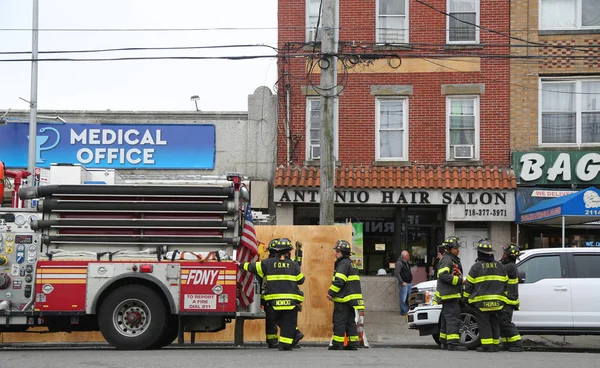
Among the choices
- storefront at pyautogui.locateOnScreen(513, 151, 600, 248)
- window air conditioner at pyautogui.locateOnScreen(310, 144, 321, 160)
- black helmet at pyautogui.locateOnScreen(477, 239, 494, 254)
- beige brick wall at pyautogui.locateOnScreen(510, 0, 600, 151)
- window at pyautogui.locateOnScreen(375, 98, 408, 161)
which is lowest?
black helmet at pyautogui.locateOnScreen(477, 239, 494, 254)

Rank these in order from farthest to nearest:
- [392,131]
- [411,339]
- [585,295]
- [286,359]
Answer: [392,131], [411,339], [585,295], [286,359]

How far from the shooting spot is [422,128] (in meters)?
19.8

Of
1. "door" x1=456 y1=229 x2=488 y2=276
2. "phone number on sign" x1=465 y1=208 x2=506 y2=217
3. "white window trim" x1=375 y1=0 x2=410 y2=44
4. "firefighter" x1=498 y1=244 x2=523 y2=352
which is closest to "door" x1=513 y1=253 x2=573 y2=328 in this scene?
"firefighter" x1=498 y1=244 x2=523 y2=352

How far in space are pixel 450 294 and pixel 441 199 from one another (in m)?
7.20

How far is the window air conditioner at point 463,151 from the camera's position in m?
19.7

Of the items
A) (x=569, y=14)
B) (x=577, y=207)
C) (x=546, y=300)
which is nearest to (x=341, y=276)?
(x=546, y=300)

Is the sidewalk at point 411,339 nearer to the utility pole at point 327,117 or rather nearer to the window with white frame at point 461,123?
the utility pole at point 327,117

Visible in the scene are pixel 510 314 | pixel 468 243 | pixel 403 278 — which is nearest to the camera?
pixel 510 314

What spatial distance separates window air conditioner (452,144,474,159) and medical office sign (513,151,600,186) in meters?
1.30

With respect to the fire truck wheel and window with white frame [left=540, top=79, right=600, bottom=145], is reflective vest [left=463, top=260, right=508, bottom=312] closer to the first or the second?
the fire truck wheel

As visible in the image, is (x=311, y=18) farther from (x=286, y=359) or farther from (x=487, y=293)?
(x=286, y=359)

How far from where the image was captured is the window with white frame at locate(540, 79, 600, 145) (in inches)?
773

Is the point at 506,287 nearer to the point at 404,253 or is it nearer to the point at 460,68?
the point at 404,253

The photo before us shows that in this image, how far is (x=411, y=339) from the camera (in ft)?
50.0
